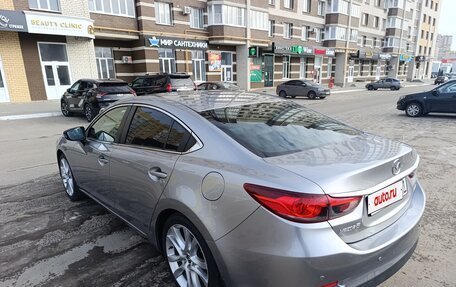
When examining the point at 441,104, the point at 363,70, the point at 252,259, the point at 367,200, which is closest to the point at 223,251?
the point at 252,259

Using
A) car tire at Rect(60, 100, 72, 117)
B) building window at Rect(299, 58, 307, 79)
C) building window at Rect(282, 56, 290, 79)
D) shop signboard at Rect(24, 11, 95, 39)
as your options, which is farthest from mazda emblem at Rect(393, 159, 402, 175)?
building window at Rect(299, 58, 307, 79)

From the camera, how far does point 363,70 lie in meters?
48.5

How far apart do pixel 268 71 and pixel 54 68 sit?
20699 millimetres

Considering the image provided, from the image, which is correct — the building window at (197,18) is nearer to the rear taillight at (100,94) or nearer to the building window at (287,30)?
the building window at (287,30)

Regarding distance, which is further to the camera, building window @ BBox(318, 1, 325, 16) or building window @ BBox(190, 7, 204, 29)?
building window @ BBox(318, 1, 325, 16)

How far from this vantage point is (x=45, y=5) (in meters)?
18.1

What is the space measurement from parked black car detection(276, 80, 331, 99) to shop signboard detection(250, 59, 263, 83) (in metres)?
7.52

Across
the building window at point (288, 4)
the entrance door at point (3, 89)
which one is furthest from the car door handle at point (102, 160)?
the building window at point (288, 4)

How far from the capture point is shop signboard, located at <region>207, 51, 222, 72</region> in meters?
27.8

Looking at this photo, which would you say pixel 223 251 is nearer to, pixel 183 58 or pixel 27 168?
pixel 27 168

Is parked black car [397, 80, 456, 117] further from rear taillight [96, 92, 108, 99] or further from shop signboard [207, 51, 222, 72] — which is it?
shop signboard [207, 51, 222, 72]

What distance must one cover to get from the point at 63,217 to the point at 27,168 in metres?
2.92

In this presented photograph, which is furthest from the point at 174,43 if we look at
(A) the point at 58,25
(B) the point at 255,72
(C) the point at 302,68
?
(C) the point at 302,68

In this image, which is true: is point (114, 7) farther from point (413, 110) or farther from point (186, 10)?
point (413, 110)
